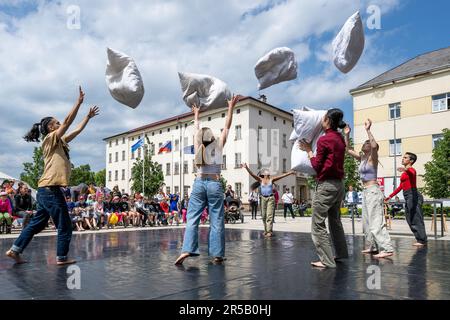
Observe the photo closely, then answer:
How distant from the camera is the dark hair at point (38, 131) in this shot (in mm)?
4750

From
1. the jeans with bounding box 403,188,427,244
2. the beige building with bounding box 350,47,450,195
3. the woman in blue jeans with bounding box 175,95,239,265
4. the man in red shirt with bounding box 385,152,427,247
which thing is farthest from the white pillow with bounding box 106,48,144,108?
the beige building with bounding box 350,47,450,195

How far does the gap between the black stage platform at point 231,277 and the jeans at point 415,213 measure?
3.26 ft

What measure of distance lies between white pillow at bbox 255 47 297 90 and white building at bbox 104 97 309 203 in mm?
28858

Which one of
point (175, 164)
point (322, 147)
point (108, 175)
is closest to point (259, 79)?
point (322, 147)

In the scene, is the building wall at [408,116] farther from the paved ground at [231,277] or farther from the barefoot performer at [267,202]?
the paved ground at [231,277]

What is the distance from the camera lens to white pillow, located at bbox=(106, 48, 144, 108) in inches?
235

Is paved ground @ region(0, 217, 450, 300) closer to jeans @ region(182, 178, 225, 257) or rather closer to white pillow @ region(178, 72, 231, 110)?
jeans @ region(182, 178, 225, 257)

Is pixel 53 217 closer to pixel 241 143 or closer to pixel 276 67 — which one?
pixel 276 67

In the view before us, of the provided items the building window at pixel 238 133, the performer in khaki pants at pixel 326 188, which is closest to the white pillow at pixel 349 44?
the performer in khaki pants at pixel 326 188

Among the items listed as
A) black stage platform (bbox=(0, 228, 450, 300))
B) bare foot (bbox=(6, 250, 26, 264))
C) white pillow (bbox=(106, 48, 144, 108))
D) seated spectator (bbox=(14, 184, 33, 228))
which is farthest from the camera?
seated spectator (bbox=(14, 184, 33, 228))

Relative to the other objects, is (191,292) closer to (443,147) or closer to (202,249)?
(202,249)

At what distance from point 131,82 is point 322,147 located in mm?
3296

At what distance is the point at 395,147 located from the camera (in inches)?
1160

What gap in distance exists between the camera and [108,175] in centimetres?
6450
